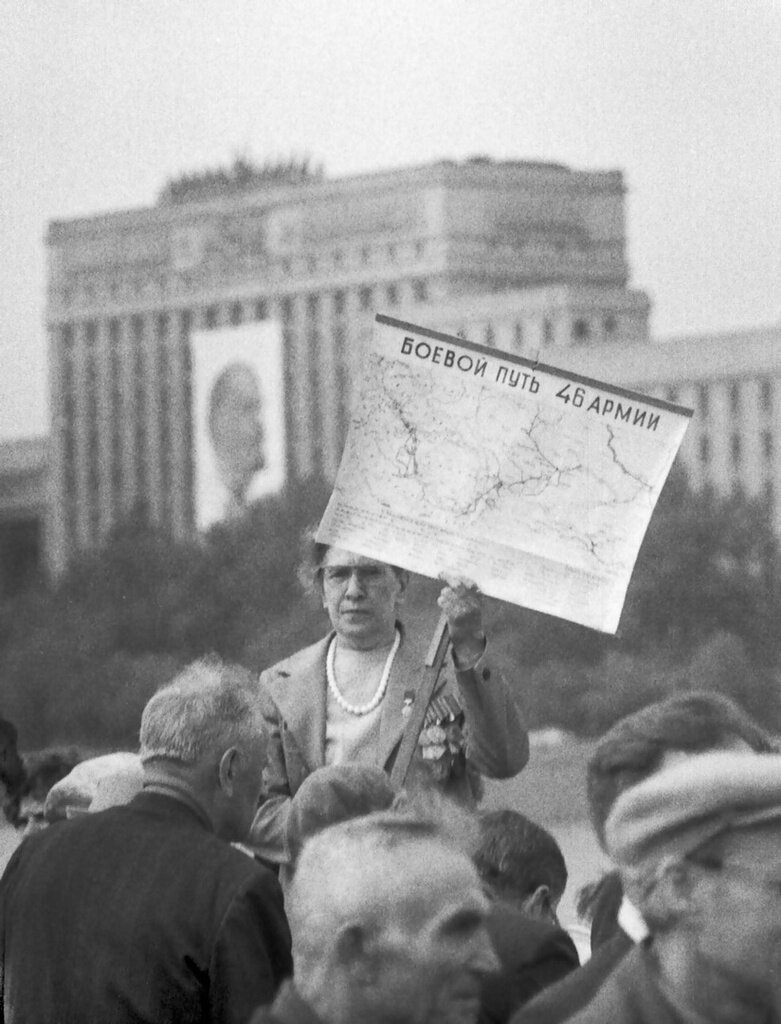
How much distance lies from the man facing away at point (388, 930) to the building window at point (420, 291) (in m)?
5.09

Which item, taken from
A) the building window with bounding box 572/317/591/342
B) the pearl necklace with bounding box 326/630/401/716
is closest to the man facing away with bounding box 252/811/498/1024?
the pearl necklace with bounding box 326/630/401/716

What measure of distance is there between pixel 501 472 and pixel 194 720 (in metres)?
1.09

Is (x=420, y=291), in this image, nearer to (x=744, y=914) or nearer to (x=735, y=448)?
(x=735, y=448)

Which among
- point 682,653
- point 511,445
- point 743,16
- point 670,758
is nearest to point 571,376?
point 511,445

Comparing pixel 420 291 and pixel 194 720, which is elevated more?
pixel 420 291

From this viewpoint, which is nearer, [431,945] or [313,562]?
[431,945]

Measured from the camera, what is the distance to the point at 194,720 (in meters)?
2.74

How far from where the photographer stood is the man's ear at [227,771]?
2.74 metres

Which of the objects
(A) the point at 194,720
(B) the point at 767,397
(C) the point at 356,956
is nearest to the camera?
(C) the point at 356,956

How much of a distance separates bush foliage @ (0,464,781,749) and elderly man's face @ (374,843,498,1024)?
18.6 feet

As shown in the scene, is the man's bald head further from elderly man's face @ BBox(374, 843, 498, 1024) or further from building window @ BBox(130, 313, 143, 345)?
building window @ BBox(130, 313, 143, 345)

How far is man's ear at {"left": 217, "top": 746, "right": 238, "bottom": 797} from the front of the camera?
108 inches

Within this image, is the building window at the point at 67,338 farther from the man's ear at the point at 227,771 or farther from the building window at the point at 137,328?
the man's ear at the point at 227,771

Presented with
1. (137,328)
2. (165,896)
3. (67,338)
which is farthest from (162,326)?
(165,896)
